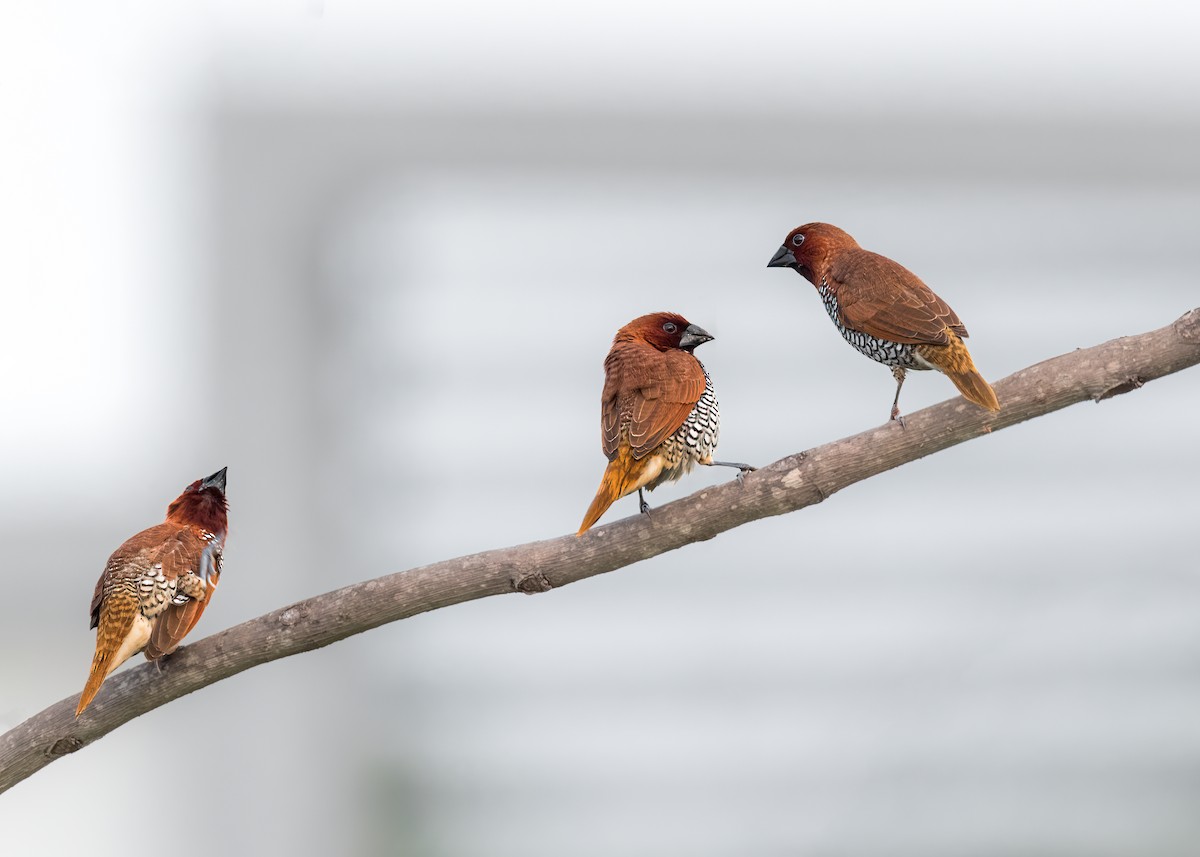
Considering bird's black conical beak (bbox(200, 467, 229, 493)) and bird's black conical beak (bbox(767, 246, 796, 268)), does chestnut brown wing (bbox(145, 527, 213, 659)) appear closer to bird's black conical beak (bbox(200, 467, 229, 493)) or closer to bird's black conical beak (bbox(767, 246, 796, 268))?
bird's black conical beak (bbox(200, 467, 229, 493))

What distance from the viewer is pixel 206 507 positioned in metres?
3.04

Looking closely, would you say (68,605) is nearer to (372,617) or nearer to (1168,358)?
(372,617)

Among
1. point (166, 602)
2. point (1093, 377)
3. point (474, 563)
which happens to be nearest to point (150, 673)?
point (166, 602)

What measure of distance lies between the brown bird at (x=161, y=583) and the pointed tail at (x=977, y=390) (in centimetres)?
169

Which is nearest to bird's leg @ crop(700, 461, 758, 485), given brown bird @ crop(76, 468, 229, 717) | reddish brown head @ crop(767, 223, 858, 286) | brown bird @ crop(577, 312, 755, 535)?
brown bird @ crop(577, 312, 755, 535)

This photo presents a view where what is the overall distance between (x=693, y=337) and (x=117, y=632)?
4.80 feet

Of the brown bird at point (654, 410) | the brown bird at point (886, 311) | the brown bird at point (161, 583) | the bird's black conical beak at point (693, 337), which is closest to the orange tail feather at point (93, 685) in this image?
the brown bird at point (161, 583)

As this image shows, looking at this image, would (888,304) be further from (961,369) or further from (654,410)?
(654,410)

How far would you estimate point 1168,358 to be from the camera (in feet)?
7.71

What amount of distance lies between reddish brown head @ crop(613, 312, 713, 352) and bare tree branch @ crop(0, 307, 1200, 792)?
1.90 feet

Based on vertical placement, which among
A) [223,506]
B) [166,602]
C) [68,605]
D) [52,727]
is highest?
[68,605]

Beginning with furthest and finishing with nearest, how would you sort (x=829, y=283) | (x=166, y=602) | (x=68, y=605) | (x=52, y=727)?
(x=68, y=605)
(x=829, y=283)
(x=166, y=602)
(x=52, y=727)

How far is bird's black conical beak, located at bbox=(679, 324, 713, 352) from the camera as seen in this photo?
2961 mm

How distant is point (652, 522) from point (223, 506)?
1202 mm
